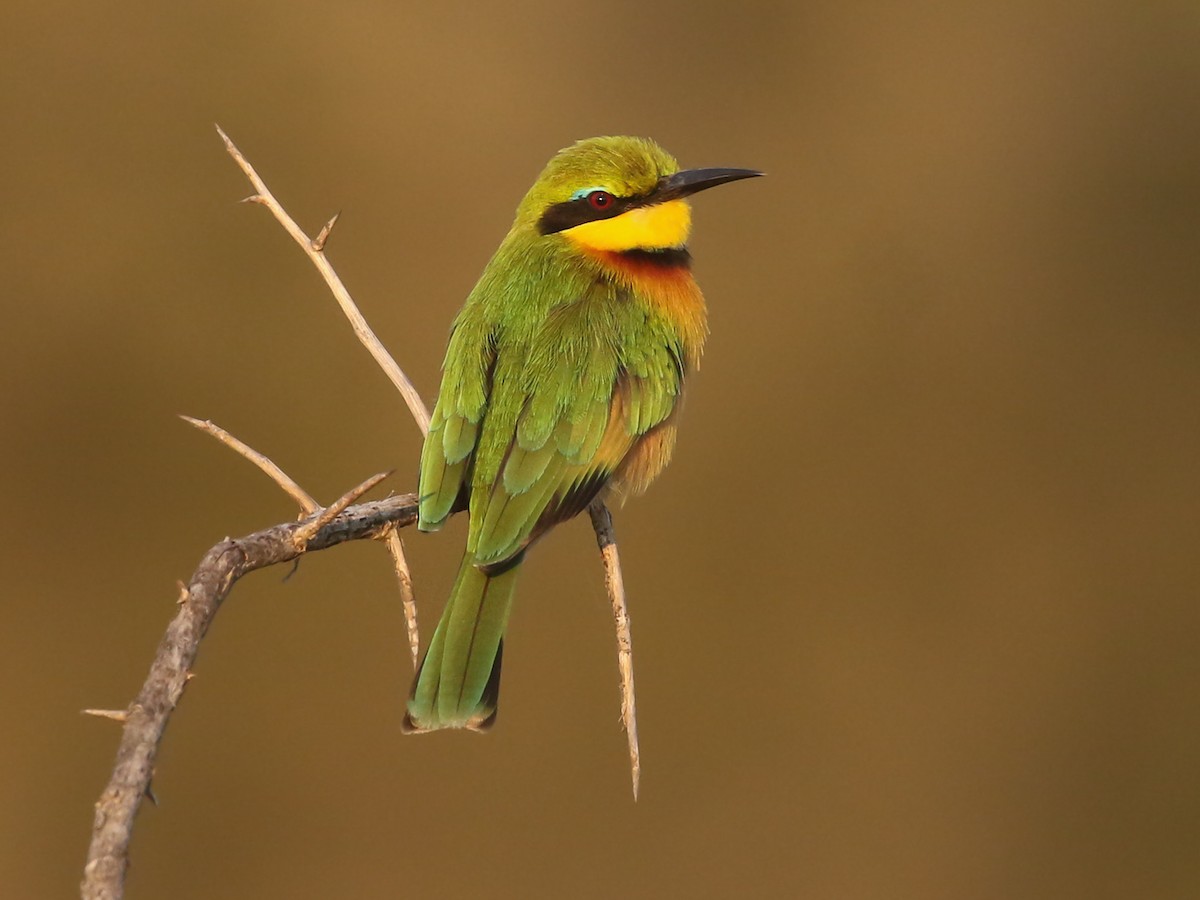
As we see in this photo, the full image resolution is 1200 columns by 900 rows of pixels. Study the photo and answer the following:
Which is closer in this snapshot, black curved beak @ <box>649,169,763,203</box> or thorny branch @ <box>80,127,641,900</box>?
thorny branch @ <box>80,127,641,900</box>

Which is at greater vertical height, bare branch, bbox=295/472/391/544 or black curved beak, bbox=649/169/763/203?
black curved beak, bbox=649/169/763/203

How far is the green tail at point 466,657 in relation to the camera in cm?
205

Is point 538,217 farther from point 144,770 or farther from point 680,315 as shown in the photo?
point 144,770

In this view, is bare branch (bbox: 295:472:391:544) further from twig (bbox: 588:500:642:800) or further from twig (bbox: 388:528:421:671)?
twig (bbox: 588:500:642:800)

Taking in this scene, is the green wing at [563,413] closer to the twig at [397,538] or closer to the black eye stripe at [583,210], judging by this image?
the twig at [397,538]

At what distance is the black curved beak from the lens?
2.57 meters

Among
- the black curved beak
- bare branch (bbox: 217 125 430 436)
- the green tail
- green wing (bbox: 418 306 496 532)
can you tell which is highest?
the black curved beak

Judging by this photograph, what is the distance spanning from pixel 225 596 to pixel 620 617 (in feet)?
2.21

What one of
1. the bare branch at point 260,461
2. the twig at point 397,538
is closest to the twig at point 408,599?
the twig at point 397,538

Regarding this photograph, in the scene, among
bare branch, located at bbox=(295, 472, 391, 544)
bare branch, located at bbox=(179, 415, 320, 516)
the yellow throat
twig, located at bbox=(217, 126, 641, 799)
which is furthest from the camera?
the yellow throat

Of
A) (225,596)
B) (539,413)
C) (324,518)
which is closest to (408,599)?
(324,518)

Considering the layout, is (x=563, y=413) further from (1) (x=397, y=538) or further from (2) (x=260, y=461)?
(2) (x=260, y=461)

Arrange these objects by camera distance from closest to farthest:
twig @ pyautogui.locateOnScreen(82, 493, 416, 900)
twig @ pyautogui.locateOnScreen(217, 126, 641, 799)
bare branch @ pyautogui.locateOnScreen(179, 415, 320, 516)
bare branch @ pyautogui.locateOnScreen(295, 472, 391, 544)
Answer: twig @ pyautogui.locateOnScreen(82, 493, 416, 900) < bare branch @ pyautogui.locateOnScreen(295, 472, 391, 544) < bare branch @ pyautogui.locateOnScreen(179, 415, 320, 516) < twig @ pyautogui.locateOnScreen(217, 126, 641, 799)

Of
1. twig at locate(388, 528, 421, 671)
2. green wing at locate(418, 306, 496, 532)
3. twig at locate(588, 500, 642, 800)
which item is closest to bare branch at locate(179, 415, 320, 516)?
twig at locate(388, 528, 421, 671)
